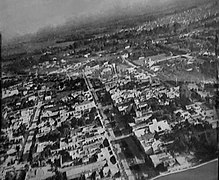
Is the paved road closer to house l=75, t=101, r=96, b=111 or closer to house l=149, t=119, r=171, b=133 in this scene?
house l=75, t=101, r=96, b=111

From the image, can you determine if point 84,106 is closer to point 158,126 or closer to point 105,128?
point 105,128

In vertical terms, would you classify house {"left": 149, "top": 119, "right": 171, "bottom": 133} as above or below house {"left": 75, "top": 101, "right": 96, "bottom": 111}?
below

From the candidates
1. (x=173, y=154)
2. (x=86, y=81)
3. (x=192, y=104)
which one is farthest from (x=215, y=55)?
(x=86, y=81)

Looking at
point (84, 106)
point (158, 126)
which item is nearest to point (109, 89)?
point (84, 106)

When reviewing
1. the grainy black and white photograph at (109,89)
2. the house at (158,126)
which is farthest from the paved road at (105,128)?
the house at (158,126)

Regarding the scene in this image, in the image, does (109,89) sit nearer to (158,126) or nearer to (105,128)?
(105,128)

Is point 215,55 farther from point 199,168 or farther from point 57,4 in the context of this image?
point 57,4

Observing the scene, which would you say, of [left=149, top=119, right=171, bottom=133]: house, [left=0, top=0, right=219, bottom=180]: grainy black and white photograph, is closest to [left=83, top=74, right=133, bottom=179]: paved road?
[left=0, top=0, right=219, bottom=180]: grainy black and white photograph

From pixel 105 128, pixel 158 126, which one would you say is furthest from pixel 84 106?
pixel 158 126

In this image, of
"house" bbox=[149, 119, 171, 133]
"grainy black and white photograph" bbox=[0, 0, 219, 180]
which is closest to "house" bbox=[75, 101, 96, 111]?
"grainy black and white photograph" bbox=[0, 0, 219, 180]

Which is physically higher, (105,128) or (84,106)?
(84,106)
